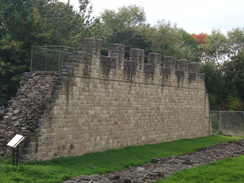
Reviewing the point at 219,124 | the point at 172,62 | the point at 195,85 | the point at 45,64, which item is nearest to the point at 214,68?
Answer: the point at 219,124

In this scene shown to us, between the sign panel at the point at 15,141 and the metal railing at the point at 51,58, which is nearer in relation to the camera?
the sign panel at the point at 15,141

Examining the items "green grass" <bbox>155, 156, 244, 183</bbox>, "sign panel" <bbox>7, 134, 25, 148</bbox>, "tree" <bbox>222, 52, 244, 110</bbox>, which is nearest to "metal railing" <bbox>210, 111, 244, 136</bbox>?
"tree" <bbox>222, 52, 244, 110</bbox>

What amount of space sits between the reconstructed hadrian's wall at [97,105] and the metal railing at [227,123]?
5.77 m

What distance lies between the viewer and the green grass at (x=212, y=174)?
1175 centimetres

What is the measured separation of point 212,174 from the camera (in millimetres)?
12562

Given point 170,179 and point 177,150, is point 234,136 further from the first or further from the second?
point 170,179

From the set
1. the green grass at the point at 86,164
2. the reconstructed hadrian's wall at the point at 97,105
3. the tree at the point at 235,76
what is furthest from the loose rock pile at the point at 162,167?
the tree at the point at 235,76

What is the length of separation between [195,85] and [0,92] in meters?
11.8

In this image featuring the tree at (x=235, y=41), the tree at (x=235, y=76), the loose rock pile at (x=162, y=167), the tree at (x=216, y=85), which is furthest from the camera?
the tree at (x=235, y=41)

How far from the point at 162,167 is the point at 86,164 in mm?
2691

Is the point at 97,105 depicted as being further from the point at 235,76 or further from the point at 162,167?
the point at 235,76

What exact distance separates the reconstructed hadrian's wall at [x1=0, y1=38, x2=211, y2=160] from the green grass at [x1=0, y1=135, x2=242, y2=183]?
0.55 meters

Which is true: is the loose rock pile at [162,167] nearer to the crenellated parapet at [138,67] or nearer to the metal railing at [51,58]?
the crenellated parapet at [138,67]

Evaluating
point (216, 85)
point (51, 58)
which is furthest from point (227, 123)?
point (51, 58)
